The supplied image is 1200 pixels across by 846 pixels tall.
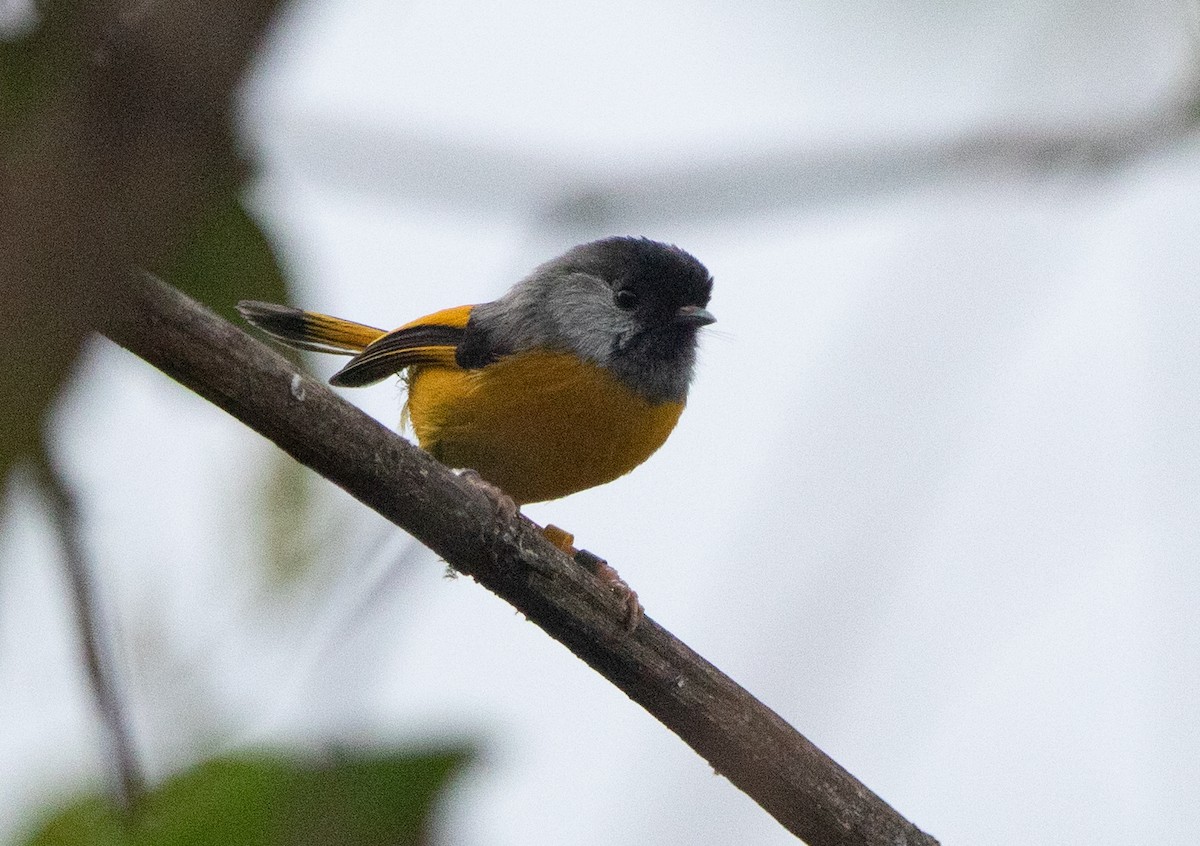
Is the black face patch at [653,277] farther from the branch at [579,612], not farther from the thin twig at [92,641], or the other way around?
the thin twig at [92,641]

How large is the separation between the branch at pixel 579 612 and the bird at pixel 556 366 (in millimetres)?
1063

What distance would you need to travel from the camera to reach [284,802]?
1.78 metres

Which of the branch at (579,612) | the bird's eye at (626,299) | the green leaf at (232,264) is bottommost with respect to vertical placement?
the green leaf at (232,264)

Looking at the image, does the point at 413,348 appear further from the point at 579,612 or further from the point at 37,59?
the point at 37,59

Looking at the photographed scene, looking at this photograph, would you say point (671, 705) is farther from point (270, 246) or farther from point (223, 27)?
point (223, 27)

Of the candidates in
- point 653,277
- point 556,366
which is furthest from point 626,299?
point 556,366

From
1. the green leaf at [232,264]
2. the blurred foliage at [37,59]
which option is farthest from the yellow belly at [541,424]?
the blurred foliage at [37,59]

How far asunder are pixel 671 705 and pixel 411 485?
0.89 meters

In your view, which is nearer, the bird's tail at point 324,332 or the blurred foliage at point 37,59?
the blurred foliage at point 37,59

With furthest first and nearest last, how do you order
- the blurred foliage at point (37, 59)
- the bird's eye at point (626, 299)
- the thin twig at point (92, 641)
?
the bird's eye at point (626, 299) → the thin twig at point (92, 641) → the blurred foliage at point (37, 59)

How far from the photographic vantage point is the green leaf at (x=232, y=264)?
2068mm

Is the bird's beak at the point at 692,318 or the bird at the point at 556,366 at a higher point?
the bird's beak at the point at 692,318

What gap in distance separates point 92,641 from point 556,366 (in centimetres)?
287

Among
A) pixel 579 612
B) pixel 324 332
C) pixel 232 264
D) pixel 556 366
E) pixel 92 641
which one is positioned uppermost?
pixel 556 366
